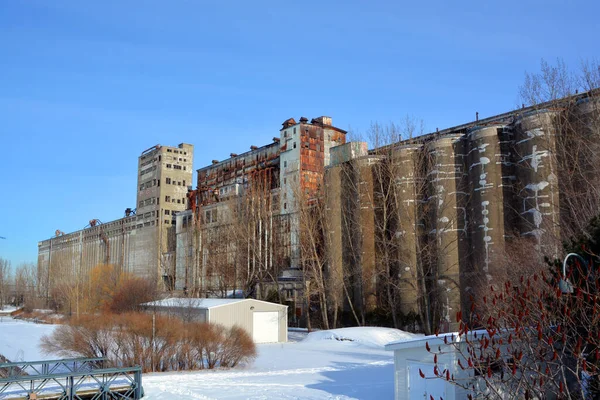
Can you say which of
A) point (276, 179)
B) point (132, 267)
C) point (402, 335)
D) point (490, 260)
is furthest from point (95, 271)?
point (490, 260)

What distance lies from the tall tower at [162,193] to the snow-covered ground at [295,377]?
5760 centimetres

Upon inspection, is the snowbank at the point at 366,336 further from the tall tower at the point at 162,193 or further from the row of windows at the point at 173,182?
the row of windows at the point at 173,182

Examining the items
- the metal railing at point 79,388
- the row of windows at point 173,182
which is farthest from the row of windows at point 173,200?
the metal railing at point 79,388

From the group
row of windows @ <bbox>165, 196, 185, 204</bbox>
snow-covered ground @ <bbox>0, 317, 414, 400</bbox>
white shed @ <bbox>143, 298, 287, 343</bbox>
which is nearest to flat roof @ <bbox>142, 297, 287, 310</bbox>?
white shed @ <bbox>143, 298, 287, 343</bbox>

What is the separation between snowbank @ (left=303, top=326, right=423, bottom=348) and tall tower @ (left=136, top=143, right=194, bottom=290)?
185 ft

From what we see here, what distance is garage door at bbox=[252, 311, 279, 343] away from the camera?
38.9 meters

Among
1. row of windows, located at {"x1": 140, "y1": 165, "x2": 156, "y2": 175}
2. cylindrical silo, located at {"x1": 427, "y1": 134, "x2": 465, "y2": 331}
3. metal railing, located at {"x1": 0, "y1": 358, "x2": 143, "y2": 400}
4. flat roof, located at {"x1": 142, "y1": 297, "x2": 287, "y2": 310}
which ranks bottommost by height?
metal railing, located at {"x1": 0, "y1": 358, "x2": 143, "y2": 400}

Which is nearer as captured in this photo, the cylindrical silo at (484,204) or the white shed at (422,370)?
the white shed at (422,370)

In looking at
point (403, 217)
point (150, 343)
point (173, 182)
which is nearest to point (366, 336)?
point (403, 217)

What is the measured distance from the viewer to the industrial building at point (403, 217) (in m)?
35.8

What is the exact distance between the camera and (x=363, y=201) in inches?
1892

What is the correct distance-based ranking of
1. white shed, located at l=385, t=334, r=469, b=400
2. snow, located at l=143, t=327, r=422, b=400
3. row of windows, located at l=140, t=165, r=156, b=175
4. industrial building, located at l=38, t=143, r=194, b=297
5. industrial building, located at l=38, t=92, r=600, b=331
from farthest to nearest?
row of windows, located at l=140, t=165, r=156, b=175
industrial building, located at l=38, t=143, r=194, b=297
industrial building, located at l=38, t=92, r=600, b=331
snow, located at l=143, t=327, r=422, b=400
white shed, located at l=385, t=334, r=469, b=400

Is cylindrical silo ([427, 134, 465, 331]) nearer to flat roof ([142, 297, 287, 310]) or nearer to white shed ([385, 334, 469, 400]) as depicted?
flat roof ([142, 297, 287, 310])

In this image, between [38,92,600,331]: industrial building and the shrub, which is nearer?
the shrub
